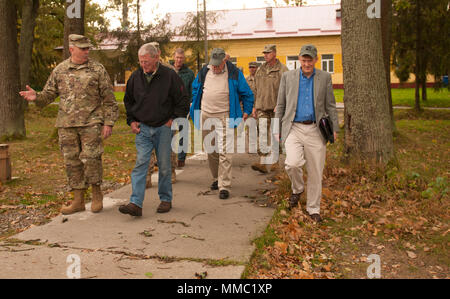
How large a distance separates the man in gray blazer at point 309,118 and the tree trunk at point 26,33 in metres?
16.9

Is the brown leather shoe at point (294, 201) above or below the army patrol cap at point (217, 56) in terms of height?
below

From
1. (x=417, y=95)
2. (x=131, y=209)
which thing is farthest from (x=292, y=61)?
(x=131, y=209)

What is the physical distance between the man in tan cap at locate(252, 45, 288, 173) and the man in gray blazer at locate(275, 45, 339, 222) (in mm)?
2744

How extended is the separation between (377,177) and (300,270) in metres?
3.18

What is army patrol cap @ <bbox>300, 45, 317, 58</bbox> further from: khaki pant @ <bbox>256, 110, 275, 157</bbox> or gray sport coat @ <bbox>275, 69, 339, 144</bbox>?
khaki pant @ <bbox>256, 110, 275, 157</bbox>

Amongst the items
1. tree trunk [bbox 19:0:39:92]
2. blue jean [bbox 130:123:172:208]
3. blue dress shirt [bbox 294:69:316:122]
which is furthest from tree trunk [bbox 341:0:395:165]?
tree trunk [bbox 19:0:39:92]

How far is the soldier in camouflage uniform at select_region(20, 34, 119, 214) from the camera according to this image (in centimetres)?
629

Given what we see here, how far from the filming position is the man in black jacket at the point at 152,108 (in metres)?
6.34

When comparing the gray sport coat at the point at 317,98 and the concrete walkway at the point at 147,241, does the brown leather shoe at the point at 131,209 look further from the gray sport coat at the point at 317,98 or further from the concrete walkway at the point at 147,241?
the gray sport coat at the point at 317,98

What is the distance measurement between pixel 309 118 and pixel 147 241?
2.55 metres

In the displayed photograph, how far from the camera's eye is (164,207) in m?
6.58

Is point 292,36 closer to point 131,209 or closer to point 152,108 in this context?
point 152,108

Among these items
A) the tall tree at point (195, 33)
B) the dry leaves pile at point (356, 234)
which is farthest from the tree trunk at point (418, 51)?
the dry leaves pile at point (356, 234)
